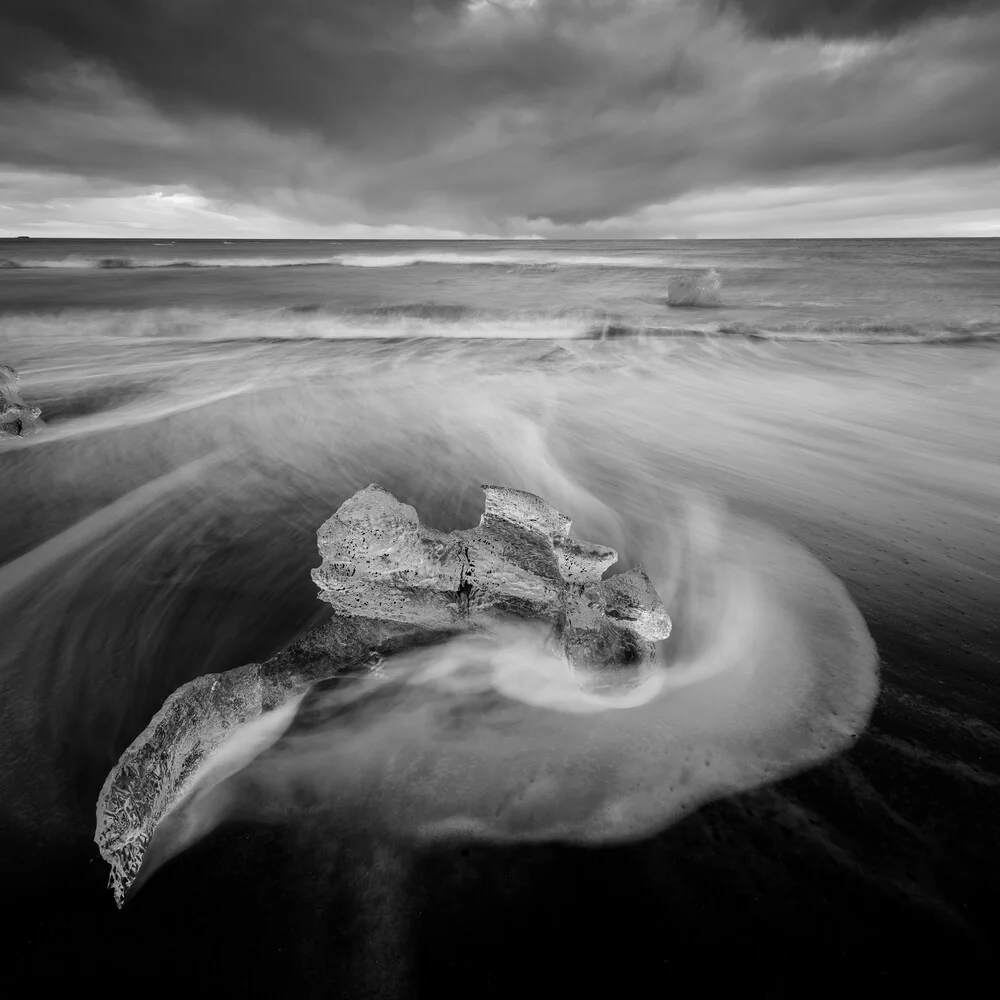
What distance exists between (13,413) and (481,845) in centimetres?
682

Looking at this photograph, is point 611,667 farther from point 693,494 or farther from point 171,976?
point 693,494

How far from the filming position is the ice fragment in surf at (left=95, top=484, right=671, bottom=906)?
7.51 feet

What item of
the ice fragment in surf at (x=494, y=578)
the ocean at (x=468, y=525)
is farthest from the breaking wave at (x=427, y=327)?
the ice fragment in surf at (x=494, y=578)

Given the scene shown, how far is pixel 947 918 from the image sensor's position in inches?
70.8

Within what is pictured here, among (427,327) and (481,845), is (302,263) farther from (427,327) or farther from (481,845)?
(481,845)

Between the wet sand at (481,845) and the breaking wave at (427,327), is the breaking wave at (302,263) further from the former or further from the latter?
the wet sand at (481,845)

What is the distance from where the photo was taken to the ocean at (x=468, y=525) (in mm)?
1748

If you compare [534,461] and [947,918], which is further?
[534,461]

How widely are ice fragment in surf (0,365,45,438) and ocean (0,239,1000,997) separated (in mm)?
191

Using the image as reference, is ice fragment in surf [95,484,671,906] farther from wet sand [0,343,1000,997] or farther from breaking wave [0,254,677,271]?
breaking wave [0,254,677,271]

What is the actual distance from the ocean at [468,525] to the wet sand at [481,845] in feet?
0.04

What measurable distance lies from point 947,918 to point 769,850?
0.57 metres

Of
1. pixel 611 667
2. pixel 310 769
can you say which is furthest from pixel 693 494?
pixel 310 769

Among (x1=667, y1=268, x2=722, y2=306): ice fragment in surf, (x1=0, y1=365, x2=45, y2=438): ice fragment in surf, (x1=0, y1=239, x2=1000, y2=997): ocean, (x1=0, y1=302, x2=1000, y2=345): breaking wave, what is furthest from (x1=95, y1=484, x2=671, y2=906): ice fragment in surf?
(x1=667, y1=268, x2=722, y2=306): ice fragment in surf
